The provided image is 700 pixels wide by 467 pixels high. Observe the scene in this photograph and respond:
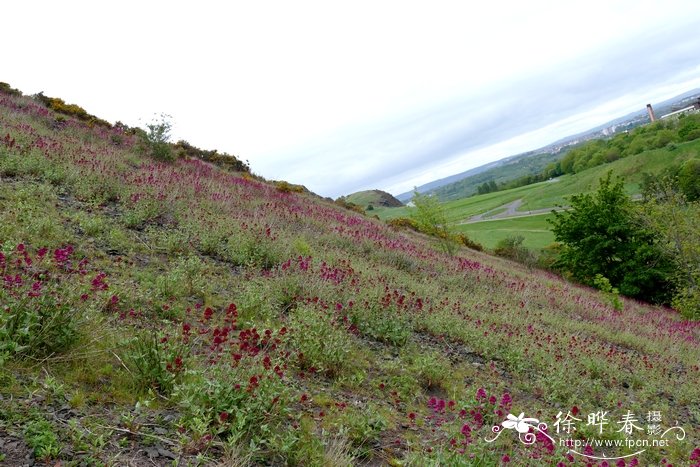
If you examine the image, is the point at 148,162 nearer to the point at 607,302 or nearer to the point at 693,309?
the point at 607,302

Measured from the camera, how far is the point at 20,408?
2.60 m

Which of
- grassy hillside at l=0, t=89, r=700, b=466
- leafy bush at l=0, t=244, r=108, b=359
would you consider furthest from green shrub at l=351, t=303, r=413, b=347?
leafy bush at l=0, t=244, r=108, b=359

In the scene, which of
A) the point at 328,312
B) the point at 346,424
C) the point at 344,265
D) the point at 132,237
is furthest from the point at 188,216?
the point at 346,424

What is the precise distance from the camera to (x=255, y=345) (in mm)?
4090

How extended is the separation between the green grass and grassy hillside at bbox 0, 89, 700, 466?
24.2 metres

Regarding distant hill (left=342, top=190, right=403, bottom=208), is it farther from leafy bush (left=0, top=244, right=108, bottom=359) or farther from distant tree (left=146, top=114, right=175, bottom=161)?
leafy bush (left=0, top=244, right=108, bottom=359)

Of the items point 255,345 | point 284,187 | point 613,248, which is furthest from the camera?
point 613,248

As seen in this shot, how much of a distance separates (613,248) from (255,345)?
26.1 metres

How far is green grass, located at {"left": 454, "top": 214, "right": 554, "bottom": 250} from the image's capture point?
41.3 meters

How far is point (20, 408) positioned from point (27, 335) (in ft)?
2.29

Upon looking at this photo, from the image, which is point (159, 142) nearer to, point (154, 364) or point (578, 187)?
point (154, 364)

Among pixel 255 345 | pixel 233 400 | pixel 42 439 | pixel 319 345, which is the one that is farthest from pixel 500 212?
pixel 42 439

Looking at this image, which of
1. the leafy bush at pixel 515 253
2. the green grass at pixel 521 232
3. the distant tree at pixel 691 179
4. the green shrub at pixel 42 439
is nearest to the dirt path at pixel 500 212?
the green grass at pixel 521 232

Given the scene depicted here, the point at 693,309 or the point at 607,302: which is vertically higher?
the point at 607,302
